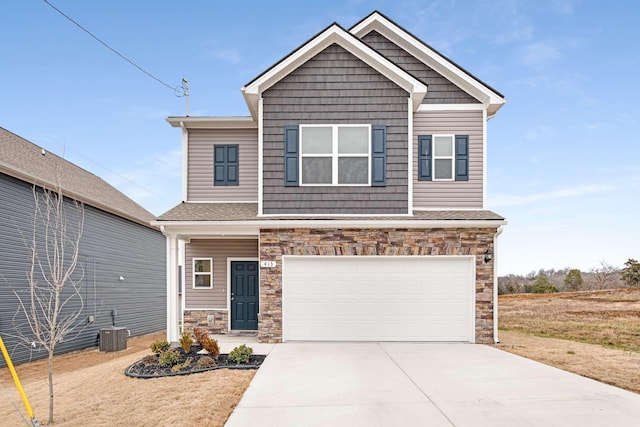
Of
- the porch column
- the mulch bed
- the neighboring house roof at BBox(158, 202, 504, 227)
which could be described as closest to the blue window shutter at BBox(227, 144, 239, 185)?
the neighboring house roof at BBox(158, 202, 504, 227)

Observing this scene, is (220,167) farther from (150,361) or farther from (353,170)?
(150,361)

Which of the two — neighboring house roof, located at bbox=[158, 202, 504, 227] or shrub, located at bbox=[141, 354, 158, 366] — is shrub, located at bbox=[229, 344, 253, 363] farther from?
neighboring house roof, located at bbox=[158, 202, 504, 227]

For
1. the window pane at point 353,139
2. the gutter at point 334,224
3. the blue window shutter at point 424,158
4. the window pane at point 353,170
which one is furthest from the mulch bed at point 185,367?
the blue window shutter at point 424,158

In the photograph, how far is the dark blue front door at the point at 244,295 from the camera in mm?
12695

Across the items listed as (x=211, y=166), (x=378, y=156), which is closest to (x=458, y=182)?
(x=378, y=156)

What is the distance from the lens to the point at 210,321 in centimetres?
1266

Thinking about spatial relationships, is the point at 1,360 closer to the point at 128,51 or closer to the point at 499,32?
the point at 128,51

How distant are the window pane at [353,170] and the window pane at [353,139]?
0.79 feet

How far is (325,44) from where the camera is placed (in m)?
10.9

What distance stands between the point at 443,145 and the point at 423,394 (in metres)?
7.37

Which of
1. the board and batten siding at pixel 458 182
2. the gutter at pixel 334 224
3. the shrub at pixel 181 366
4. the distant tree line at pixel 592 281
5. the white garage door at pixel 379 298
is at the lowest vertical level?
the distant tree line at pixel 592 281

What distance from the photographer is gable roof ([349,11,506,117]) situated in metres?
11.6

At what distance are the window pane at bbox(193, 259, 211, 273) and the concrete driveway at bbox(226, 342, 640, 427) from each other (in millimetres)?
4716

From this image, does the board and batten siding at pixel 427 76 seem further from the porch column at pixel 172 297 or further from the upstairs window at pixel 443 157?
the porch column at pixel 172 297
